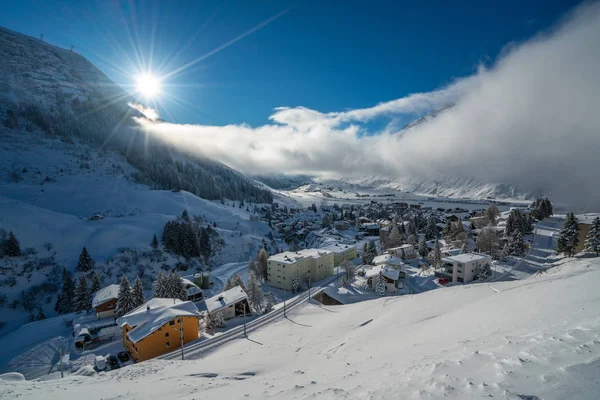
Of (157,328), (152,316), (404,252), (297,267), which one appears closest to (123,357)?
(152,316)

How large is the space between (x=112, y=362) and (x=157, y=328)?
489cm

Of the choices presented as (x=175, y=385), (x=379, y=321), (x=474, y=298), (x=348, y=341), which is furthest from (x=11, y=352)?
(x=474, y=298)

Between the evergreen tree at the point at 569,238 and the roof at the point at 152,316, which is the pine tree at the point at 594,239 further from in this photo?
the roof at the point at 152,316

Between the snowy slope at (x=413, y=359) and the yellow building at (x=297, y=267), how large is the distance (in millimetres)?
21636

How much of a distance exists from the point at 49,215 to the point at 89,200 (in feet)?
80.6

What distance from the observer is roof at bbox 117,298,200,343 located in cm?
2558

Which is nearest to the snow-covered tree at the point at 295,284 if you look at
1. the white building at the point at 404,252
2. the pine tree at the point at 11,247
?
the white building at the point at 404,252

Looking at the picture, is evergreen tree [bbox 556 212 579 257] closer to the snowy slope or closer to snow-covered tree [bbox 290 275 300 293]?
the snowy slope

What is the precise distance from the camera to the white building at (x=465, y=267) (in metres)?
41.9

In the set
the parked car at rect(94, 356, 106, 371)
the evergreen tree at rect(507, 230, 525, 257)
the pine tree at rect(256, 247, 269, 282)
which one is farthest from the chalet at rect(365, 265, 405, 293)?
the parked car at rect(94, 356, 106, 371)

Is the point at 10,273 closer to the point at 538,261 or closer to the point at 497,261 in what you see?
the point at 497,261

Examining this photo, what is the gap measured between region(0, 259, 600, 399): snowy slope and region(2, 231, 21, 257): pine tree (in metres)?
52.1

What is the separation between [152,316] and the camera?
27.4 meters

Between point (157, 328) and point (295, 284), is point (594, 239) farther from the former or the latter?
point (157, 328)
